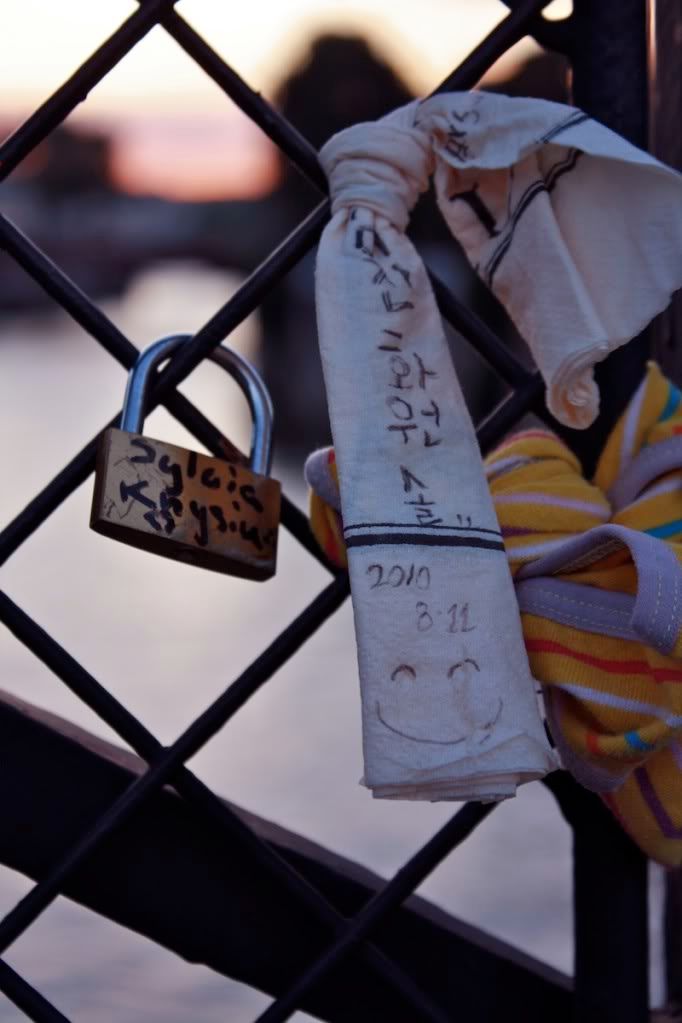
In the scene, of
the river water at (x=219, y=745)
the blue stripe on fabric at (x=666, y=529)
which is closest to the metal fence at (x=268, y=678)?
the blue stripe on fabric at (x=666, y=529)

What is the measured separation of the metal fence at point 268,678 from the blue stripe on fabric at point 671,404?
38mm

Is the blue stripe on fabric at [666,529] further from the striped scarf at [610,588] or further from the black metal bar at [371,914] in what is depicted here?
the black metal bar at [371,914]

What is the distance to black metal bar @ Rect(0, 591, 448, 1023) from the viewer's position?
0.75m

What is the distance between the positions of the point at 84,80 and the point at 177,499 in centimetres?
21

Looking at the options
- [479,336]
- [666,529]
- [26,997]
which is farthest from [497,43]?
[26,997]

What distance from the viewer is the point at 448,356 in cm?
70

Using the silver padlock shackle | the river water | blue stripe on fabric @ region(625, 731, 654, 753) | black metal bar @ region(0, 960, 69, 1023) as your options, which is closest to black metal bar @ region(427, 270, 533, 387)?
the silver padlock shackle

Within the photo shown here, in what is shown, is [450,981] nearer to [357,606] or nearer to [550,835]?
[357,606]

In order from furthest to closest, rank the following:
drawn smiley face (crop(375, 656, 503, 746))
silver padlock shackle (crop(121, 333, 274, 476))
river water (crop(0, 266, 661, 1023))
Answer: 1. river water (crop(0, 266, 661, 1023))
2. silver padlock shackle (crop(121, 333, 274, 476))
3. drawn smiley face (crop(375, 656, 503, 746))

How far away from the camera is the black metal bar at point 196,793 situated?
0.75 metres

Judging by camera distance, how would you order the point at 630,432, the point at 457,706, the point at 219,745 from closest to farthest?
the point at 457,706 < the point at 630,432 < the point at 219,745

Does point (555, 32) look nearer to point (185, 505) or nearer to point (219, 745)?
point (185, 505)

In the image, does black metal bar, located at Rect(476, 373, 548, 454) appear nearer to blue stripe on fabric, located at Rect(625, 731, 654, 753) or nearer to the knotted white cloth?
the knotted white cloth

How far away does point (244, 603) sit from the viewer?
2.54 m
